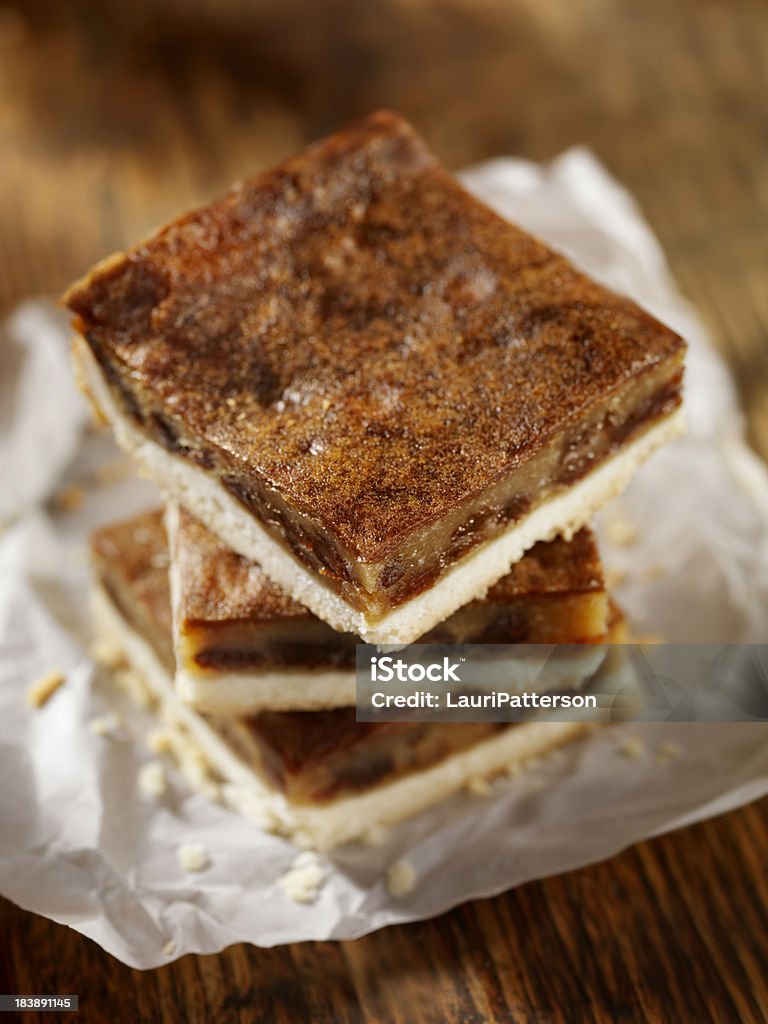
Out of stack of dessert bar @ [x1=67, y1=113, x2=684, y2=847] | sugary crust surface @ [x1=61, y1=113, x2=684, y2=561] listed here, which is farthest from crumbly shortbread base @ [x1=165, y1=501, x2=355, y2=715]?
sugary crust surface @ [x1=61, y1=113, x2=684, y2=561]

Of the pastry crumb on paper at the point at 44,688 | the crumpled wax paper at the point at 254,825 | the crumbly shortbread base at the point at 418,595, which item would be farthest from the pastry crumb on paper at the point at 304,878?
the pastry crumb on paper at the point at 44,688

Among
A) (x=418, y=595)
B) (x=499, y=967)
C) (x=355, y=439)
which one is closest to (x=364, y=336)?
(x=355, y=439)

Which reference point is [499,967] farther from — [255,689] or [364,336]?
[364,336]

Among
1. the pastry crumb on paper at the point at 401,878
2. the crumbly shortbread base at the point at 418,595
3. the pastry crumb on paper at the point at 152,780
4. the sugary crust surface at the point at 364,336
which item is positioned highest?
the sugary crust surface at the point at 364,336

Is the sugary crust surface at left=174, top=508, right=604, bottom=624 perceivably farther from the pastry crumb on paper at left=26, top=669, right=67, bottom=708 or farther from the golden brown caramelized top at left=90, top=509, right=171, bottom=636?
the pastry crumb on paper at left=26, top=669, right=67, bottom=708

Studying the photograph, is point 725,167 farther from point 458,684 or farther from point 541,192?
point 458,684

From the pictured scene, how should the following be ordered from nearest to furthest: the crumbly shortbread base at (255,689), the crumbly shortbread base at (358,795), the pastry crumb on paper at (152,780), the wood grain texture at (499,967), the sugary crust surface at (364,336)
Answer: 1. the sugary crust surface at (364,336)
2. the wood grain texture at (499,967)
3. the crumbly shortbread base at (255,689)
4. the crumbly shortbread base at (358,795)
5. the pastry crumb on paper at (152,780)

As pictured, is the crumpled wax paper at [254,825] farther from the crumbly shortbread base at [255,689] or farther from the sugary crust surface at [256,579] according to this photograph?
the sugary crust surface at [256,579]

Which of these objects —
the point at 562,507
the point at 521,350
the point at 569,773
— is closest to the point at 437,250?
the point at 521,350
